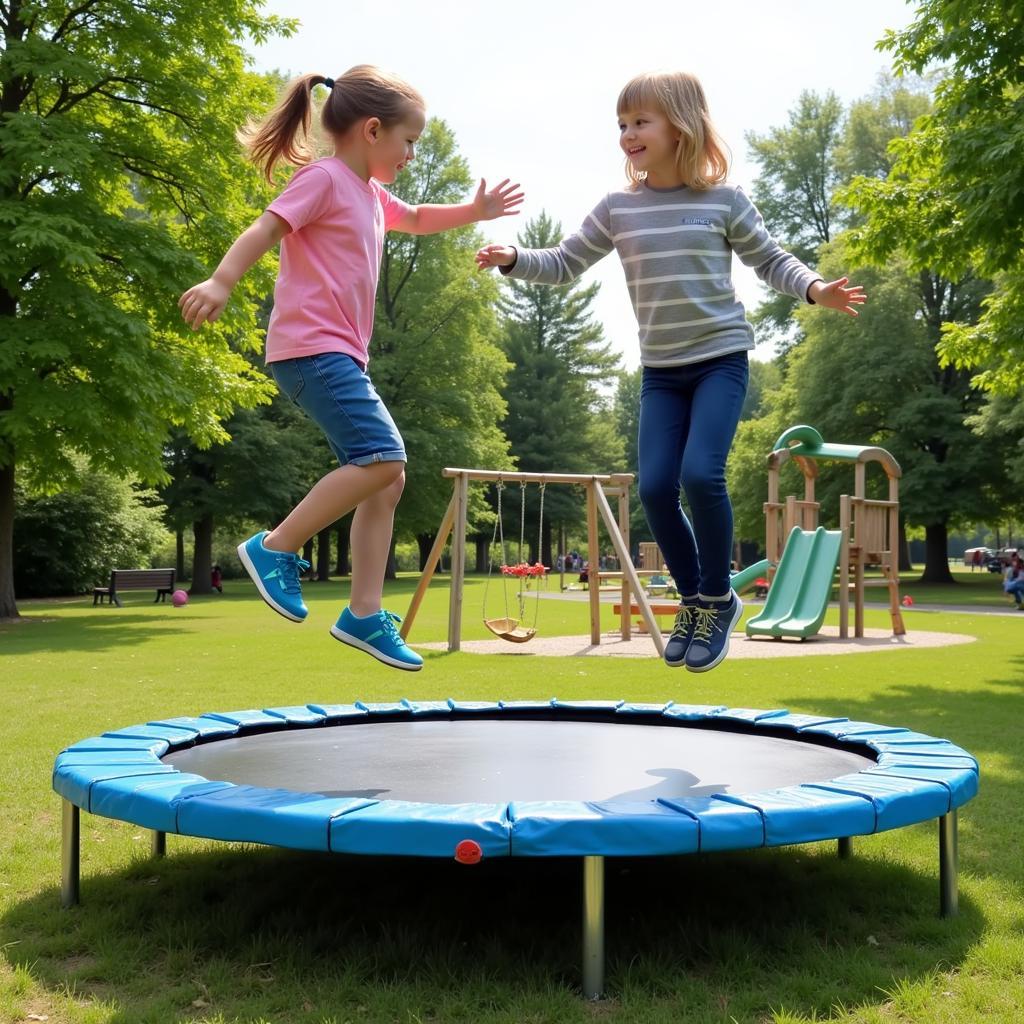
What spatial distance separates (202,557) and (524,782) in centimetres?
2391

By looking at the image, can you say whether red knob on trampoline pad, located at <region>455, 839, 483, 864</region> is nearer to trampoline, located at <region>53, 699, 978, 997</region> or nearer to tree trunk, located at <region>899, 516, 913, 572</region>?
trampoline, located at <region>53, 699, 978, 997</region>

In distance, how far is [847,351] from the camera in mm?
26750

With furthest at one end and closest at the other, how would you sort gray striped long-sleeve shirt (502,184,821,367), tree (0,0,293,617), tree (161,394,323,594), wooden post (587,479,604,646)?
tree (161,394,323,594), tree (0,0,293,617), wooden post (587,479,604,646), gray striped long-sleeve shirt (502,184,821,367)

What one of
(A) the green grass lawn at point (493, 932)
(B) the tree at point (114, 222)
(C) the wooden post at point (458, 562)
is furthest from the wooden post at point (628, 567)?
(B) the tree at point (114, 222)

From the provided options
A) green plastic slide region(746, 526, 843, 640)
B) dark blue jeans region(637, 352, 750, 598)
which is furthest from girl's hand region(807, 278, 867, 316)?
green plastic slide region(746, 526, 843, 640)

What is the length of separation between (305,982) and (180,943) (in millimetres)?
460

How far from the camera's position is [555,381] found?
4156 cm

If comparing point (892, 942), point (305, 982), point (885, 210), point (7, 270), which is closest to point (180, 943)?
point (305, 982)

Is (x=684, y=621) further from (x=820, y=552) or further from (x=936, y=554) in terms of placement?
(x=936, y=554)

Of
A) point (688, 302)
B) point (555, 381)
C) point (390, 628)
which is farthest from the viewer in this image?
point (555, 381)

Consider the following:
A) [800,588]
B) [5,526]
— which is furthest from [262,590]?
[5,526]

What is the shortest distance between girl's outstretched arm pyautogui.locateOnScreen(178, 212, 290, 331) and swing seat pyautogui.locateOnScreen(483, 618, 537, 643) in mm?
7827

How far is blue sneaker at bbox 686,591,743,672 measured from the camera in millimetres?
3372

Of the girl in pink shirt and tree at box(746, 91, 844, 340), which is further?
tree at box(746, 91, 844, 340)
